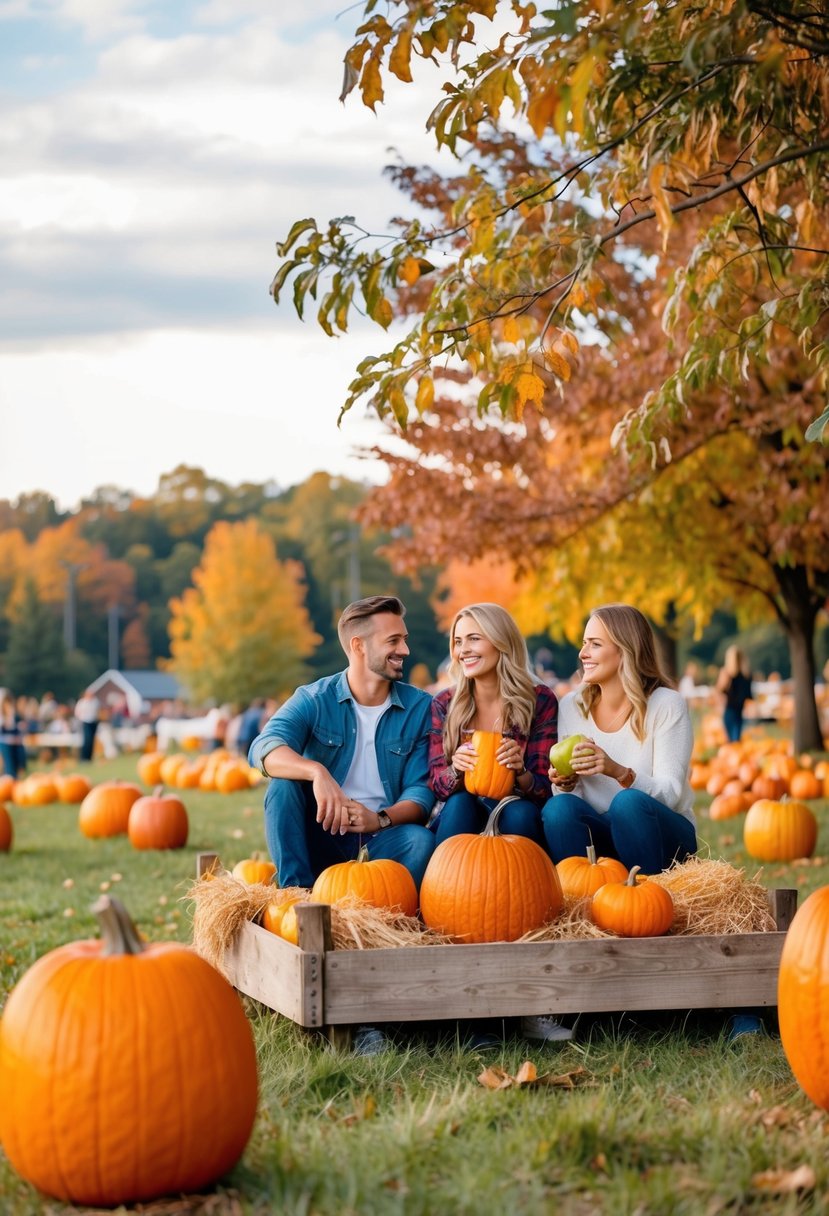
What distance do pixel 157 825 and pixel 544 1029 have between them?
6363 mm

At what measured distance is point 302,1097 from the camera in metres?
3.70

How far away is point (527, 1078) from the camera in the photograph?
12.2 feet

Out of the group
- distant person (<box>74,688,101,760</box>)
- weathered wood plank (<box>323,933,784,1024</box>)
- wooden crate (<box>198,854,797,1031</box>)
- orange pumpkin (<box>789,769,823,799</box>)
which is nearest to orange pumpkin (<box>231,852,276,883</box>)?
wooden crate (<box>198,854,797,1031</box>)

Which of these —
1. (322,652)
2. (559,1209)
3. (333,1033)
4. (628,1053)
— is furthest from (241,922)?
(322,652)

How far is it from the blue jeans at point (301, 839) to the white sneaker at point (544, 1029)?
79 cm

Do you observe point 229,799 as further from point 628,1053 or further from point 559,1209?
point 559,1209

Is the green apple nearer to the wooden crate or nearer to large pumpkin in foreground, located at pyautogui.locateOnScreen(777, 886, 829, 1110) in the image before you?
the wooden crate

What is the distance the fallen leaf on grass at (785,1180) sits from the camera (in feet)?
9.16

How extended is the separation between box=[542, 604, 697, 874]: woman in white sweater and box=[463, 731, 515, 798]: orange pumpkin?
0.67 ft

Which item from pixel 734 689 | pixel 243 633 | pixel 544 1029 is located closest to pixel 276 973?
pixel 544 1029

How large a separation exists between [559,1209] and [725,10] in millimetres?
3473

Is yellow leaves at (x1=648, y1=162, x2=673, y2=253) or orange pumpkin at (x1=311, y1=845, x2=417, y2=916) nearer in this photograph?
yellow leaves at (x1=648, y1=162, x2=673, y2=253)

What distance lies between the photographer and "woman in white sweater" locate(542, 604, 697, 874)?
16.4ft

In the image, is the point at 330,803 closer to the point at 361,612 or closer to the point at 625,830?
the point at 361,612
